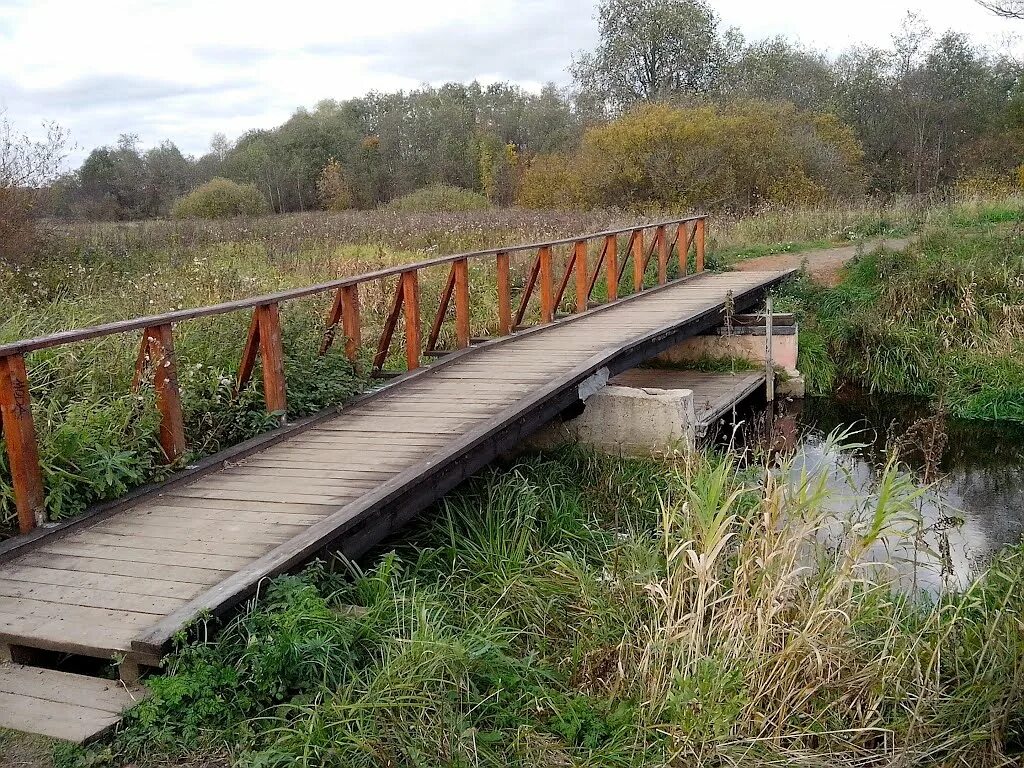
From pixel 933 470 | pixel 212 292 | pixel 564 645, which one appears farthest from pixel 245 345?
pixel 933 470

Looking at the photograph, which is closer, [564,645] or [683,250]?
[564,645]

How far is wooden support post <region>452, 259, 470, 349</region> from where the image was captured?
8360 mm

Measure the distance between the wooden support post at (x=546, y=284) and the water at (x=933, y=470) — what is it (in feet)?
9.19

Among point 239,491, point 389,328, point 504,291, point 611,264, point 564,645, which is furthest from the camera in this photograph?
point 611,264

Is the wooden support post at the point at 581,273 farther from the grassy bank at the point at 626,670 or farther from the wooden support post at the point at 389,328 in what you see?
the grassy bank at the point at 626,670

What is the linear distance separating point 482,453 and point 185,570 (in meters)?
2.22

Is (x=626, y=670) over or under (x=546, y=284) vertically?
under

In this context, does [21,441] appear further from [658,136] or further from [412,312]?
[658,136]

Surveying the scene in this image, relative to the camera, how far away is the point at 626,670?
393cm

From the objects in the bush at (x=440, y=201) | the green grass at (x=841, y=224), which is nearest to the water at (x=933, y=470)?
the green grass at (x=841, y=224)

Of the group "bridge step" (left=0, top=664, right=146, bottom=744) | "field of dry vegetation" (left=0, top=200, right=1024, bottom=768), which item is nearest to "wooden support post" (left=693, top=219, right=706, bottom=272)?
"field of dry vegetation" (left=0, top=200, right=1024, bottom=768)

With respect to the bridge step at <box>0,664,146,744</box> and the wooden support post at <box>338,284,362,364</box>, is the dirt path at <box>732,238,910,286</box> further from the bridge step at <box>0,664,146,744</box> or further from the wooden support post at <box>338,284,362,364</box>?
the bridge step at <box>0,664,146,744</box>

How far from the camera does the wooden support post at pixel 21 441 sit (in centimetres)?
436

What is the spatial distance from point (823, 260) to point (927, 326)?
10.3ft
